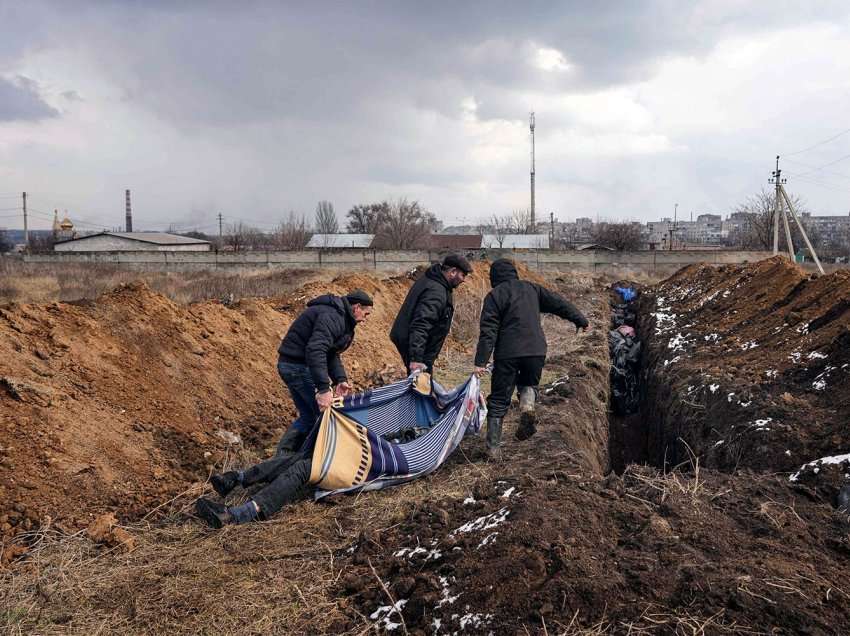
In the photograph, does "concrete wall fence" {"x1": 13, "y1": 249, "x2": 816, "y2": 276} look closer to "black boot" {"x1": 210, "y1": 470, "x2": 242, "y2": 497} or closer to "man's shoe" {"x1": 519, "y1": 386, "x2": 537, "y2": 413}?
"man's shoe" {"x1": 519, "y1": 386, "x2": 537, "y2": 413}

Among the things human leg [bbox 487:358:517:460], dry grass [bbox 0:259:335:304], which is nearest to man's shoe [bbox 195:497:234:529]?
human leg [bbox 487:358:517:460]

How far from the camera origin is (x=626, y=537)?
336cm

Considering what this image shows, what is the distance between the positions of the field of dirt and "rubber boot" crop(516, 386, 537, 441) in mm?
148

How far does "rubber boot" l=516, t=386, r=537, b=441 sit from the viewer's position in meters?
5.87

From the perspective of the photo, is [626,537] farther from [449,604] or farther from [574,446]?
[574,446]

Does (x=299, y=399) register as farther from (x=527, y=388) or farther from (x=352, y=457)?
(x=527, y=388)

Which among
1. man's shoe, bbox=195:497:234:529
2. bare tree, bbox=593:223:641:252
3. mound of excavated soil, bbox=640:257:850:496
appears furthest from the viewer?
bare tree, bbox=593:223:641:252

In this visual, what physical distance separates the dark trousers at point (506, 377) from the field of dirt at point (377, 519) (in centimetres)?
45

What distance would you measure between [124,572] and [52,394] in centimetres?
243

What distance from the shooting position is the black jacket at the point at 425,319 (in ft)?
19.5

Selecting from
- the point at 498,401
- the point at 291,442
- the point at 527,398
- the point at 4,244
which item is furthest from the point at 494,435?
the point at 4,244

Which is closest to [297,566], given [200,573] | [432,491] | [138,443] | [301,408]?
[200,573]

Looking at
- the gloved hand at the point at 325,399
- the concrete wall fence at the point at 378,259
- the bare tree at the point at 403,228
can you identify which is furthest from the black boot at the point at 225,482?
the bare tree at the point at 403,228

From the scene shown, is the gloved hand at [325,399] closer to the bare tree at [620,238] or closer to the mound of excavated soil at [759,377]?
the mound of excavated soil at [759,377]
